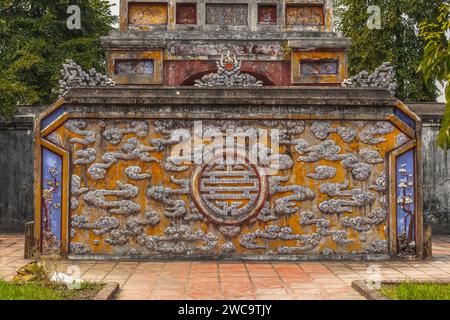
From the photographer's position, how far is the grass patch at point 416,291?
226 inches

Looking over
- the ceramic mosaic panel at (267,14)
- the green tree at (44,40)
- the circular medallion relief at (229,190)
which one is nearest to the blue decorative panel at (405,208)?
the circular medallion relief at (229,190)

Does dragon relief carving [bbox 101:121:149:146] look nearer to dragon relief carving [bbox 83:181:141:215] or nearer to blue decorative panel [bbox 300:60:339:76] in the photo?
dragon relief carving [bbox 83:181:141:215]

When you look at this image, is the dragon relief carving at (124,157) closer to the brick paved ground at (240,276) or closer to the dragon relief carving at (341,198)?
the brick paved ground at (240,276)

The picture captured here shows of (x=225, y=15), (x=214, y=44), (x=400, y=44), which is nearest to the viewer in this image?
(x=214, y=44)

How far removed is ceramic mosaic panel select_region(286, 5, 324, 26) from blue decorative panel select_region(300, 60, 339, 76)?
110 centimetres

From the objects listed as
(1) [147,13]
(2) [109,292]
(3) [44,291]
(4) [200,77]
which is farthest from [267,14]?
(3) [44,291]

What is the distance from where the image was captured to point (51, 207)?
8695 millimetres

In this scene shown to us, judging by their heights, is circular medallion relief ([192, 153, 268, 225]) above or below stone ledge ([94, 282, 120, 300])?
above

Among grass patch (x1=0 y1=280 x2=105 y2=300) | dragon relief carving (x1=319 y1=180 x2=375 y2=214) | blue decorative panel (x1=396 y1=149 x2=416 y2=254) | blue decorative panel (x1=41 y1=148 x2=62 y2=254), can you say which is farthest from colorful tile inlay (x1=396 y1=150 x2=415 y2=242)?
blue decorative panel (x1=41 y1=148 x2=62 y2=254)

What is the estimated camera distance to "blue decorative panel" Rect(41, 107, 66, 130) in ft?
28.9

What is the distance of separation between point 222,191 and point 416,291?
352 cm

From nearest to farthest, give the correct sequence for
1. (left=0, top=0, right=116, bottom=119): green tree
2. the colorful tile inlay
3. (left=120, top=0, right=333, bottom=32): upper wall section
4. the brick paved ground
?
1. the brick paved ground
2. the colorful tile inlay
3. (left=120, top=0, right=333, bottom=32): upper wall section
4. (left=0, top=0, right=116, bottom=119): green tree

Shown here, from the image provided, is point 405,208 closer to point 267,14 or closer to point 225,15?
point 267,14
